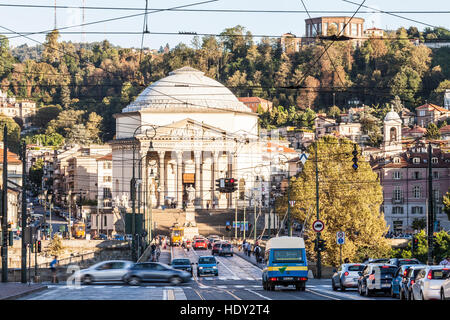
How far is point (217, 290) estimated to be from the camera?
44500 mm

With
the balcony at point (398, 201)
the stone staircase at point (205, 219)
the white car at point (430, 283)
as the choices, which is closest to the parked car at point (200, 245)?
the stone staircase at point (205, 219)

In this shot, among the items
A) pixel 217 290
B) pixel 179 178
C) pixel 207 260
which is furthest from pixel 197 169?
pixel 217 290

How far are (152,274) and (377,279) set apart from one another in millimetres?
11787

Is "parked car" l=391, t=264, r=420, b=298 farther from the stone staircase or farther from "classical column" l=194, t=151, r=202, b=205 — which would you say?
"classical column" l=194, t=151, r=202, b=205

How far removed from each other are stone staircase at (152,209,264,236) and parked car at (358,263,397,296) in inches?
3156

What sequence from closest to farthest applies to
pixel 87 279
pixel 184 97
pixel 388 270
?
pixel 388 270 < pixel 87 279 < pixel 184 97

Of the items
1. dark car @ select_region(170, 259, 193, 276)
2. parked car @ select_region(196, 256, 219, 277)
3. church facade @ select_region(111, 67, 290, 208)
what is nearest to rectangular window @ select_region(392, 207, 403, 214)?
church facade @ select_region(111, 67, 290, 208)

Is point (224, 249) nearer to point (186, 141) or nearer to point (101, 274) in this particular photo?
point (101, 274)

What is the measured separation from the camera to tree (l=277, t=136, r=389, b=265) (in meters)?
86.1

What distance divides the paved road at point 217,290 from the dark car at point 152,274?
36cm

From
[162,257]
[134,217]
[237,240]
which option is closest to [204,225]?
[237,240]

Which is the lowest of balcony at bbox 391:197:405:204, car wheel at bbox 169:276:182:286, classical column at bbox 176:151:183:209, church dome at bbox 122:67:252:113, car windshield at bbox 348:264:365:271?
car wheel at bbox 169:276:182:286

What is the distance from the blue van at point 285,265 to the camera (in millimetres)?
46438

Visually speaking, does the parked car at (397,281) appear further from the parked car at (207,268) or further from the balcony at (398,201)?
the balcony at (398,201)
